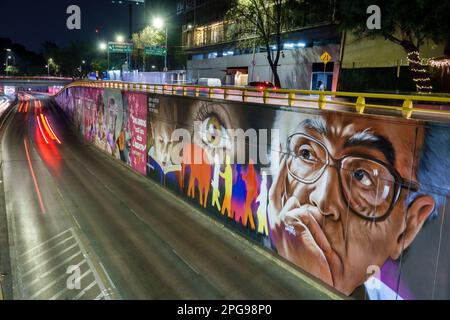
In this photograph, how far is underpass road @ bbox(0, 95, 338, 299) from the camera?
1477cm

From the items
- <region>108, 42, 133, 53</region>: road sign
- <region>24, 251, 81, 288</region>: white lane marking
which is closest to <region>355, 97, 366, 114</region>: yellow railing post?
<region>24, 251, 81, 288</region>: white lane marking

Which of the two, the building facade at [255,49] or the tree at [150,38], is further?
the tree at [150,38]

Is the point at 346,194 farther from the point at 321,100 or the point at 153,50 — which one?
the point at 153,50

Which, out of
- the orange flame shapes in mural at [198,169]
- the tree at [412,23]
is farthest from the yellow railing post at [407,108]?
the tree at [412,23]

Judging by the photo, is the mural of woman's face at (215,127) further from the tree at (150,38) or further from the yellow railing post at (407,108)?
the tree at (150,38)

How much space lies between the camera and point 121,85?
40.4 meters

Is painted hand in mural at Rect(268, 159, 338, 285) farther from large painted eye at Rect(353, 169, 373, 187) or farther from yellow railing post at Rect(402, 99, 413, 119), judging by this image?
yellow railing post at Rect(402, 99, 413, 119)

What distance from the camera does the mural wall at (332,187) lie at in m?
11.2

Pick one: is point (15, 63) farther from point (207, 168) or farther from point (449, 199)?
point (449, 199)

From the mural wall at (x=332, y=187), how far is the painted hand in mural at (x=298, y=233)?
0.14ft

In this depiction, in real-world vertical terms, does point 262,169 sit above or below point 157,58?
below

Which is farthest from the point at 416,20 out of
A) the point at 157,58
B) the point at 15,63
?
the point at 15,63
